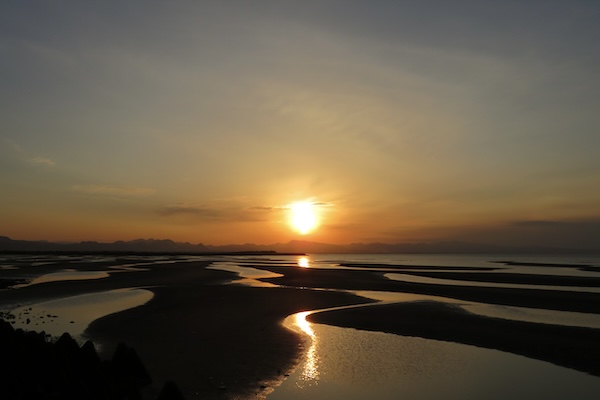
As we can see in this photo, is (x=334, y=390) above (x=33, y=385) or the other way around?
the other way around

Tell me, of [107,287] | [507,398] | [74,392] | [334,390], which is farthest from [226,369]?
[107,287]

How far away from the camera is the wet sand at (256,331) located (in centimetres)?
1402

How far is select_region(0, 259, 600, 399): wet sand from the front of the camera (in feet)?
46.0

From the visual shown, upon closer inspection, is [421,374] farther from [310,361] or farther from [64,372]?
[64,372]

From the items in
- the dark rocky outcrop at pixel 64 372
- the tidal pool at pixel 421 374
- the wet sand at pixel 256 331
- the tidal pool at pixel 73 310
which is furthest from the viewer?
the tidal pool at pixel 73 310

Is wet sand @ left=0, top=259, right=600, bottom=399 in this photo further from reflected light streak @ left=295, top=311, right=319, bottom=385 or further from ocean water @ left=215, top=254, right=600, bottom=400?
ocean water @ left=215, top=254, right=600, bottom=400

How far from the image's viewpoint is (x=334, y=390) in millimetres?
12664

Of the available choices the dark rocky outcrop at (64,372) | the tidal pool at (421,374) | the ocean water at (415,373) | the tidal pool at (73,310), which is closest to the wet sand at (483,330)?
the ocean water at (415,373)

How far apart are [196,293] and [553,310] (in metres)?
26.8

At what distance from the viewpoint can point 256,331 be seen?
2062cm

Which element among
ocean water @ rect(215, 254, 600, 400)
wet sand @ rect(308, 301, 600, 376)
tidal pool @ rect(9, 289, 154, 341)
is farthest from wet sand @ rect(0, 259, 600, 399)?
tidal pool @ rect(9, 289, 154, 341)

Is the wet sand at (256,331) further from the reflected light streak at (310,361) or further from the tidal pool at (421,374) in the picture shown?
the tidal pool at (421,374)

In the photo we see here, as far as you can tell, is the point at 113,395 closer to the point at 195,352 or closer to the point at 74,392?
the point at 74,392

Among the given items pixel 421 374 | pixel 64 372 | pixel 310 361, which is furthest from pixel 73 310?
pixel 421 374
